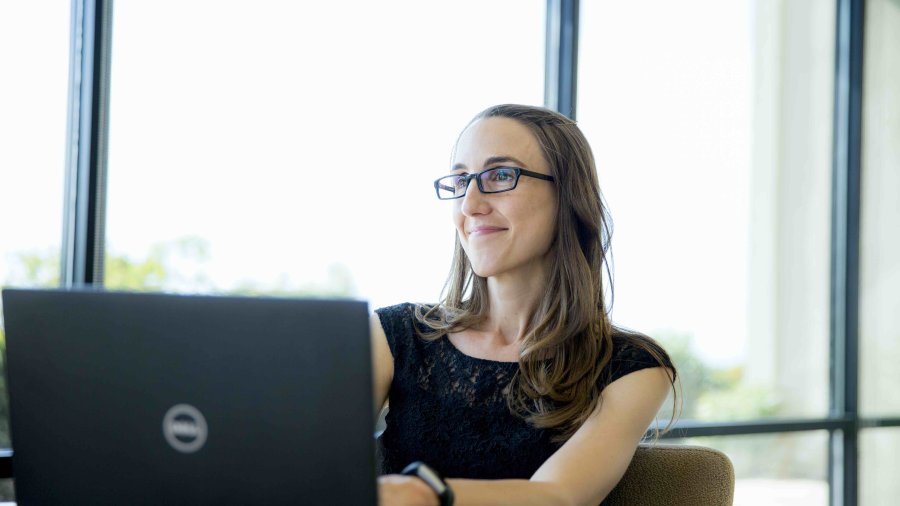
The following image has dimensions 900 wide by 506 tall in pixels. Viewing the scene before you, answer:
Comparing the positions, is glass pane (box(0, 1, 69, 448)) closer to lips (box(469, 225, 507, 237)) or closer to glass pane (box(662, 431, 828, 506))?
lips (box(469, 225, 507, 237))

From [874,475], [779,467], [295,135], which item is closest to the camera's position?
[295,135]

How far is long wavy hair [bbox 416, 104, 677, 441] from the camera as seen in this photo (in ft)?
5.36

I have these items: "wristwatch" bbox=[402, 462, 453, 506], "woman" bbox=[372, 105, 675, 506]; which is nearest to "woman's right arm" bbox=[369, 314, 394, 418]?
"woman" bbox=[372, 105, 675, 506]

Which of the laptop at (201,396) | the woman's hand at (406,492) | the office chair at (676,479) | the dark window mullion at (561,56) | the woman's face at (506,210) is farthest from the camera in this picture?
the dark window mullion at (561,56)

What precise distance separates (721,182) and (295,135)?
180 centimetres

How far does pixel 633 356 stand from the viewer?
1.64 meters

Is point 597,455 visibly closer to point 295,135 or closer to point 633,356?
point 633,356

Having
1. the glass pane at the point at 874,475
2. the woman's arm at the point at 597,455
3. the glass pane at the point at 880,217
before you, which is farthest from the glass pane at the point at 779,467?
the woman's arm at the point at 597,455

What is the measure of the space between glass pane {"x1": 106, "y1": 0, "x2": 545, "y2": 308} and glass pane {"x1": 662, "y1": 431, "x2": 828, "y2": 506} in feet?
4.98

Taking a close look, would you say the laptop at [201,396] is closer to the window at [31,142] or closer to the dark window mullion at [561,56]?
the window at [31,142]

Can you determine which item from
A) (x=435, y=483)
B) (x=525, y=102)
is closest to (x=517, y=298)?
(x=435, y=483)

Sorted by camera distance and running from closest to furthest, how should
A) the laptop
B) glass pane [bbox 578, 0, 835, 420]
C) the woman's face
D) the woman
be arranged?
the laptop
the woman
the woman's face
glass pane [bbox 578, 0, 835, 420]

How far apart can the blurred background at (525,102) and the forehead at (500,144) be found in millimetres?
680

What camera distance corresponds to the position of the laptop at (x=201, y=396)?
872 mm
